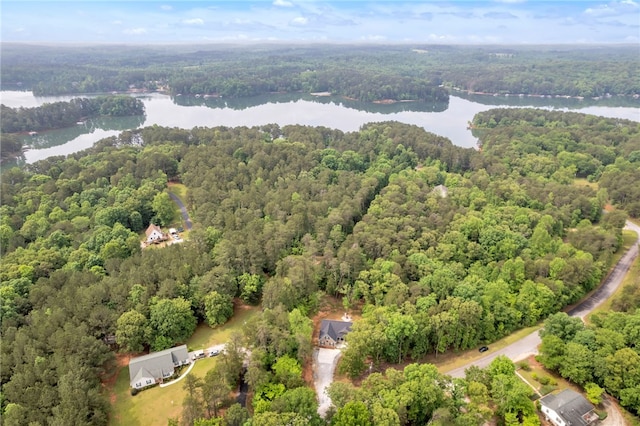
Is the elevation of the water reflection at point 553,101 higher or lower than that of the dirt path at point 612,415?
higher

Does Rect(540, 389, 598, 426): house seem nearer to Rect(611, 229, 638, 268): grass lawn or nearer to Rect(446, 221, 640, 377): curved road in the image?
Rect(446, 221, 640, 377): curved road

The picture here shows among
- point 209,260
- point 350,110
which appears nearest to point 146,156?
point 209,260

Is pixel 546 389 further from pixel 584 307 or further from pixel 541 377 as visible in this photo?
pixel 584 307

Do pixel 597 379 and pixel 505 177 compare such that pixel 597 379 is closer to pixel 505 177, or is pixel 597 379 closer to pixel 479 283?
pixel 479 283

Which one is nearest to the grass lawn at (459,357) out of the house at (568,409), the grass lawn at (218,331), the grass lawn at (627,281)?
the house at (568,409)

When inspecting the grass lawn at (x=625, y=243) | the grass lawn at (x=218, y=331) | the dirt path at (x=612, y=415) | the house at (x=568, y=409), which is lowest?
the grass lawn at (x=218, y=331)

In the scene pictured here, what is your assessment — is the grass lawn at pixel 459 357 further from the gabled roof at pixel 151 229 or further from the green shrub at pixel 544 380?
the gabled roof at pixel 151 229

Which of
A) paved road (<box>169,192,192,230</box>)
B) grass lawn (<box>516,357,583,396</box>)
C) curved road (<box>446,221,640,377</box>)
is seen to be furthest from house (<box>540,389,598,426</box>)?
paved road (<box>169,192,192,230</box>)
